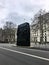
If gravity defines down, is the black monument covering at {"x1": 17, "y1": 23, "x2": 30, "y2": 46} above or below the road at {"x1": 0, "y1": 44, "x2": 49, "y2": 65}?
above

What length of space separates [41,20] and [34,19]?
2166mm

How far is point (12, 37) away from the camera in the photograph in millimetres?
118562

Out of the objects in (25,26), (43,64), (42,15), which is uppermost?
(42,15)

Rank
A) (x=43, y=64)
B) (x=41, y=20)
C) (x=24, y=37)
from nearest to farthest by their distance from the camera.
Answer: (x=43, y=64)
(x=24, y=37)
(x=41, y=20)

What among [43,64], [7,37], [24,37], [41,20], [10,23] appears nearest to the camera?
[43,64]

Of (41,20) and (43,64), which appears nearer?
(43,64)

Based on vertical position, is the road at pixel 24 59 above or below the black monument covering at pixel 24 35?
below

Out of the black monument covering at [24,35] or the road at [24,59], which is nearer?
the road at [24,59]

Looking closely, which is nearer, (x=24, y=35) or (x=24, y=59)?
(x=24, y=59)

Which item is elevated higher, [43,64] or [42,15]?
[42,15]

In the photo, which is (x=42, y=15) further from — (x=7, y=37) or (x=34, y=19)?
(x=7, y=37)

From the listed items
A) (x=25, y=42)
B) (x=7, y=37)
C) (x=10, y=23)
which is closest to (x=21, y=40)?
(x=25, y=42)

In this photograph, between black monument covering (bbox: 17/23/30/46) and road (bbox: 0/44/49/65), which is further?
black monument covering (bbox: 17/23/30/46)

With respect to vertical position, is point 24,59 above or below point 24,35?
below
